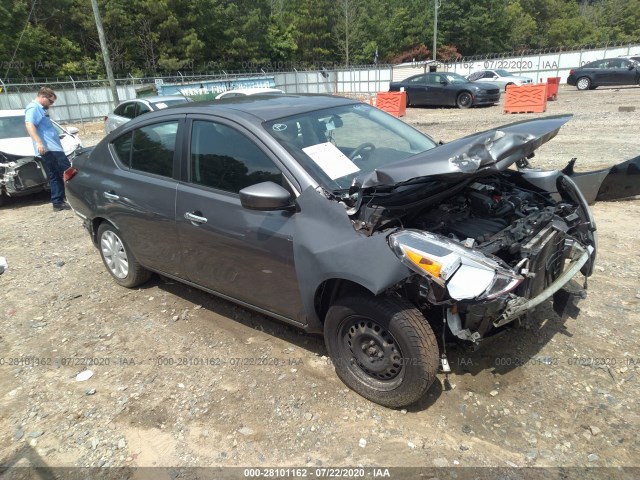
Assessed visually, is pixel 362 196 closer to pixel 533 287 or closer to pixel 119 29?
pixel 533 287

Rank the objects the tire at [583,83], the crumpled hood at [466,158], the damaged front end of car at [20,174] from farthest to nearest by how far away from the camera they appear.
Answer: the tire at [583,83] → the damaged front end of car at [20,174] → the crumpled hood at [466,158]

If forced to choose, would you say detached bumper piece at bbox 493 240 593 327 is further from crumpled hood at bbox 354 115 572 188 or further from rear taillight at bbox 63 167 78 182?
rear taillight at bbox 63 167 78 182

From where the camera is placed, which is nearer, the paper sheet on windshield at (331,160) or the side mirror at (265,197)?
the side mirror at (265,197)

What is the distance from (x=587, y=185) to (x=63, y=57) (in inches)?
1707

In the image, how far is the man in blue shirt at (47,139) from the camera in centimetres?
734

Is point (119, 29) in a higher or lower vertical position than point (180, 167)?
higher

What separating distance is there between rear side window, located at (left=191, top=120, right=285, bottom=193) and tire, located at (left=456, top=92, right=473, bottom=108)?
58.8 feet

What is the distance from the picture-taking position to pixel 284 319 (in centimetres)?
321

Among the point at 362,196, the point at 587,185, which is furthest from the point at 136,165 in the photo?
the point at 587,185

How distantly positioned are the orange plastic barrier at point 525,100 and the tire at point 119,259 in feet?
51.9

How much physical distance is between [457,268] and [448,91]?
18.9 metres

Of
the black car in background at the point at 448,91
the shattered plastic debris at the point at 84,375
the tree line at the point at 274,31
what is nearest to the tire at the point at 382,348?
the shattered plastic debris at the point at 84,375

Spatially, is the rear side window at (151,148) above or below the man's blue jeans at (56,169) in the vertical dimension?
above

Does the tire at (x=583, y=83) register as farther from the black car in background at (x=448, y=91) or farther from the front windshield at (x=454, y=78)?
the front windshield at (x=454, y=78)
